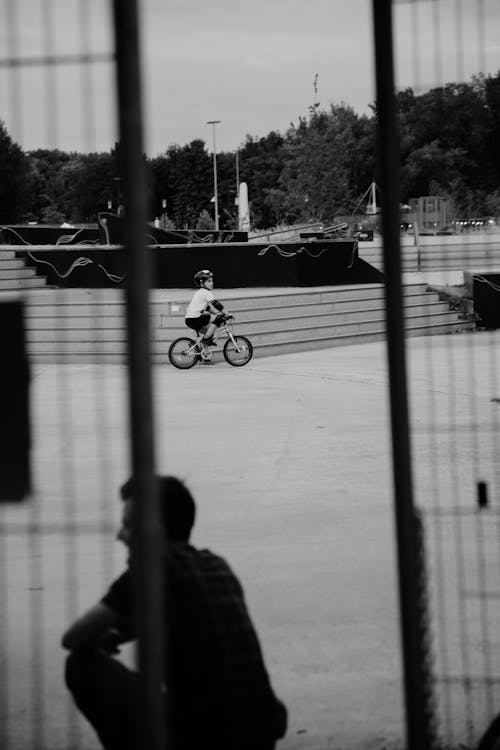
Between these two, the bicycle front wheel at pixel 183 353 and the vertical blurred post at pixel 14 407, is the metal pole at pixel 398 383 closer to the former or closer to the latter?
the vertical blurred post at pixel 14 407

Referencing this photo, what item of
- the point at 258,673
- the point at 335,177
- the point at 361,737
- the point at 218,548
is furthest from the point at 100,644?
the point at 335,177

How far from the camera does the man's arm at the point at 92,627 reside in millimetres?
3029

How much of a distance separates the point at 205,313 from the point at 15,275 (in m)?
7.56

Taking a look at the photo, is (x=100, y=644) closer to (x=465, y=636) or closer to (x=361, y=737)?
(x=361, y=737)

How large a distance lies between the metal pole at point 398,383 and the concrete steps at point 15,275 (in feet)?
63.9

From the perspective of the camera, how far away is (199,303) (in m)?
16.6

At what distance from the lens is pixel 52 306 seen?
1802 cm

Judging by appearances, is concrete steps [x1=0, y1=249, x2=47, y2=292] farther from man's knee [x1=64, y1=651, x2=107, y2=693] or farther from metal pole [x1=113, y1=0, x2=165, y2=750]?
metal pole [x1=113, y1=0, x2=165, y2=750]

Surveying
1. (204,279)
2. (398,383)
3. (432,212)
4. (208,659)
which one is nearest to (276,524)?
(432,212)

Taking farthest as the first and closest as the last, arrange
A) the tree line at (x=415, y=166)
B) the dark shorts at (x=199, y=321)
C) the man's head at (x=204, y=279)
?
the dark shorts at (x=199, y=321) < the man's head at (x=204, y=279) < the tree line at (x=415, y=166)

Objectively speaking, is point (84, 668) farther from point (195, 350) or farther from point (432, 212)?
point (195, 350)

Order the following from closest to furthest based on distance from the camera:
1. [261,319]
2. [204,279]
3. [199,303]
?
[204,279] < [199,303] < [261,319]

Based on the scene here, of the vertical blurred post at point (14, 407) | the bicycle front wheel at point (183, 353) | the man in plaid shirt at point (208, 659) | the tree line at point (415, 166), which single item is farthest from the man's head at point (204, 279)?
the vertical blurred post at point (14, 407)

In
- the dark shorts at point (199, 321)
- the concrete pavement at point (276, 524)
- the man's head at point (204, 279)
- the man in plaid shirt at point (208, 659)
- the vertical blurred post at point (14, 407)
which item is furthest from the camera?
the dark shorts at point (199, 321)
